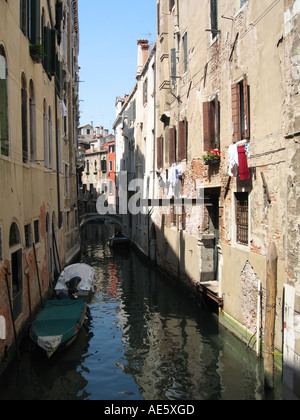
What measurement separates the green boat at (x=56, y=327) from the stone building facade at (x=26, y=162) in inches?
18.1

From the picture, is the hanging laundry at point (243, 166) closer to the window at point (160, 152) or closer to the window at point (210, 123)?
Answer: the window at point (210, 123)

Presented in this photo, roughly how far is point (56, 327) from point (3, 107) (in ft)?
13.9

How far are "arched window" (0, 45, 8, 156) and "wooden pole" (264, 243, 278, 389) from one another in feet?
16.2

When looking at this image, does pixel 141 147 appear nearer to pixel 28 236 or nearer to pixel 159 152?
pixel 159 152

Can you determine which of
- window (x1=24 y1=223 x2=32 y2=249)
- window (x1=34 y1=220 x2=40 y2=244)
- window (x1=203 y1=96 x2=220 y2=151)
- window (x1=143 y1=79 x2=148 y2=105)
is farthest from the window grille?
window (x1=143 y1=79 x2=148 y2=105)

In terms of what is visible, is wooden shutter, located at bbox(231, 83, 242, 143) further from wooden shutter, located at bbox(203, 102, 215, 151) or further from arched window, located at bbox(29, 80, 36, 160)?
arched window, located at bbox(29, 80, 36, 160)

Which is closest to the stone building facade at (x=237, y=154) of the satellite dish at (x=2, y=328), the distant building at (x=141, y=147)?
the satellite dish at (x=2, y=328)

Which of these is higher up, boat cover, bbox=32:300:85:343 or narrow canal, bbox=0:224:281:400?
boat cover, bbox=32:300:85:343

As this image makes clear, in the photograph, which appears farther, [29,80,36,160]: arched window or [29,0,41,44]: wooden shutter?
[29,80,36,160]: arched window

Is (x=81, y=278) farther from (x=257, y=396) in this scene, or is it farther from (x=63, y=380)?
(x=257, y=396)

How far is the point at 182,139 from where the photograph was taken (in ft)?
44.0

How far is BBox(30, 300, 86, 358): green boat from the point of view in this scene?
7.47 metres

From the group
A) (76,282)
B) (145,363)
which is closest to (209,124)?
(145,363)
